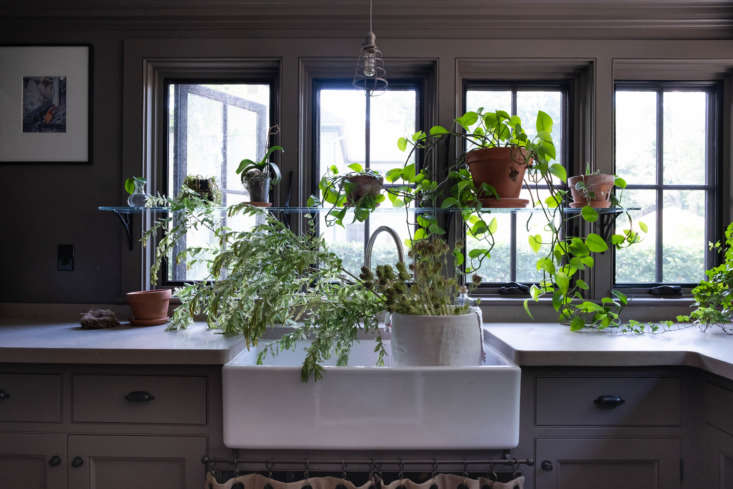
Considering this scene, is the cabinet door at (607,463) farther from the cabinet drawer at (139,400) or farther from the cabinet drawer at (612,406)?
the cabinet drawer at (139,400)

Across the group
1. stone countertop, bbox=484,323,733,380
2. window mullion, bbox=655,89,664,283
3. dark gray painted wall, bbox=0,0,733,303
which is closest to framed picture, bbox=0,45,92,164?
dark gray painted wall, bbox=0,0,733,303

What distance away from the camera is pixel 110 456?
1.21 m

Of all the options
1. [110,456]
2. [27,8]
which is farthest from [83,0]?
[110,456]

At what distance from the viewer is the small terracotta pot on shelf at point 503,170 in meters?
1.50

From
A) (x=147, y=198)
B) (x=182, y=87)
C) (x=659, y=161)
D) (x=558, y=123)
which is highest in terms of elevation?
(x=182, y=87)

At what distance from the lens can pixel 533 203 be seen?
153cm

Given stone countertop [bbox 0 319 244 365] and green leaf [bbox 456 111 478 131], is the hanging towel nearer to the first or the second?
stone countertop [bbox 0 319 244 365]

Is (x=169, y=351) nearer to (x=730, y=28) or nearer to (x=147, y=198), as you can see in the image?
(x=147, y=198)

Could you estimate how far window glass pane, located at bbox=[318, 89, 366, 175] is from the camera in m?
1.87

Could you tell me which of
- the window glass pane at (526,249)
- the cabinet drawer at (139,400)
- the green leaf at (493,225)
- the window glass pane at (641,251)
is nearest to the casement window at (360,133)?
the green leaf at (493,225)

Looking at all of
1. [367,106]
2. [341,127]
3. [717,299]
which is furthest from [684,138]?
[341,127]

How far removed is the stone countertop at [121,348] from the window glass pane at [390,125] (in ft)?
3.24

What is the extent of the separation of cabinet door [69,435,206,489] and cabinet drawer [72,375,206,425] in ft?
0.18

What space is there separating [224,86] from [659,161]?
197 cm
